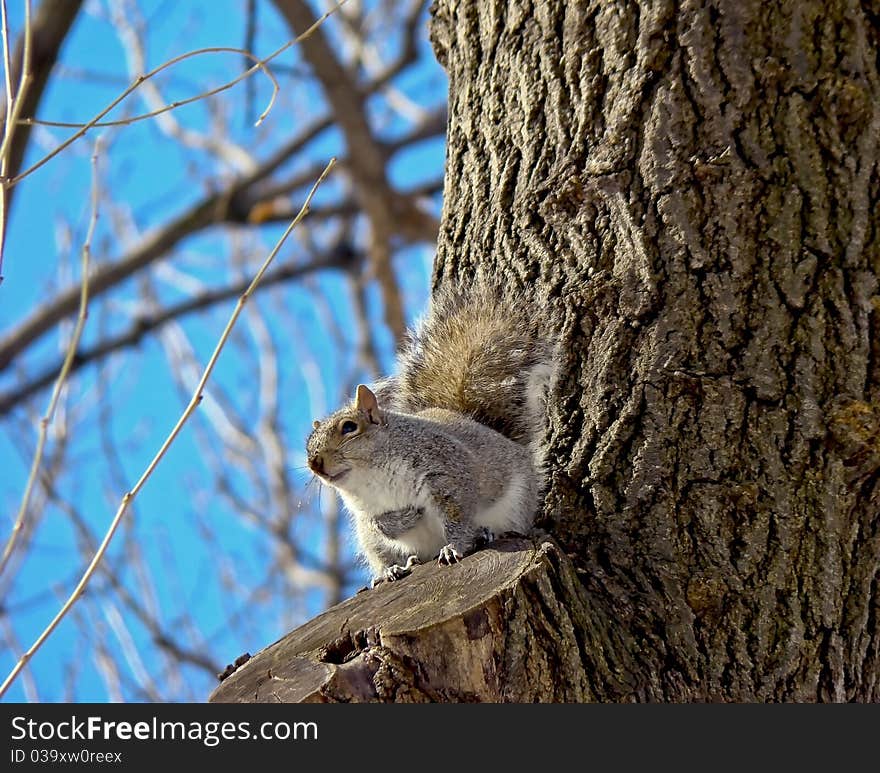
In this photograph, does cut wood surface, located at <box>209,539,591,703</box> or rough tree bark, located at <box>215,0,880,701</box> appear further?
rough tree bark, located at <box>215,0,880,701</box>

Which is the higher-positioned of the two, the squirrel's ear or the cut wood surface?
the squirrel's ear

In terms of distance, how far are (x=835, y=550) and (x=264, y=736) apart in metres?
0.98

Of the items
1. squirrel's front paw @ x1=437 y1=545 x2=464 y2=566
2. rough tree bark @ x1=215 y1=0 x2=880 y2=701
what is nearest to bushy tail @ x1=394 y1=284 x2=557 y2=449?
rough tree bark @ x1=215 y1=0 x2=880 y2=701

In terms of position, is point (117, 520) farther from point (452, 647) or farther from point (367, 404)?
point (367, 404)

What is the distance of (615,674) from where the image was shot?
1.74 metres

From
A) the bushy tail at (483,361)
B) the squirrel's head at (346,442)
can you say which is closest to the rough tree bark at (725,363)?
the bushy tail at (483,361)

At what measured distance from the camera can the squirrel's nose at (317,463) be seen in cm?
235

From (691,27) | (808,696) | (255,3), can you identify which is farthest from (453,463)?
(255,3)

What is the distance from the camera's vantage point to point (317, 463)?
236 centimetres

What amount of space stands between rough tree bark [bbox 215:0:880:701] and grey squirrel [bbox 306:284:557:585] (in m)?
0.16

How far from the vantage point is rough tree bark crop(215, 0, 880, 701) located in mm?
1841

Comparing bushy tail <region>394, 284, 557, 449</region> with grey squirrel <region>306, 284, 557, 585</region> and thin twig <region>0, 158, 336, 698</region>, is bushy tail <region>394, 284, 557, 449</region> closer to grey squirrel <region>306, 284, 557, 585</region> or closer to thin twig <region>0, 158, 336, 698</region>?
grey squirrel <region>306, 284, 557, 585</region>

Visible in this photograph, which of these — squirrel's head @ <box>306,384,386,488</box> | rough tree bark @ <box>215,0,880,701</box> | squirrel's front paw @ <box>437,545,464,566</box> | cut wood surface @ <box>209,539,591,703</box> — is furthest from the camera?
squirrel's head @ <box>306,384,386,488</box>

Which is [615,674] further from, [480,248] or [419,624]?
[480,248]
